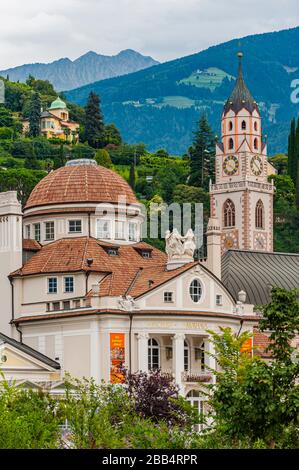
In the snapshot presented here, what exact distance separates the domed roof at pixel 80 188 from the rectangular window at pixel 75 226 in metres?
1.41

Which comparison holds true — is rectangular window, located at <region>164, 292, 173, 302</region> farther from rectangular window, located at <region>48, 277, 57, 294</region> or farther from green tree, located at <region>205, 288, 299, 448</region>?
green tree, located at <region>205, 288, 299, 448</region>

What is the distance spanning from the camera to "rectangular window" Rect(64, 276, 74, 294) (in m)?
115

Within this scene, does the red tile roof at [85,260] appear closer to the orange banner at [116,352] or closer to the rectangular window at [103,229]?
the rectangular window at [103,229]

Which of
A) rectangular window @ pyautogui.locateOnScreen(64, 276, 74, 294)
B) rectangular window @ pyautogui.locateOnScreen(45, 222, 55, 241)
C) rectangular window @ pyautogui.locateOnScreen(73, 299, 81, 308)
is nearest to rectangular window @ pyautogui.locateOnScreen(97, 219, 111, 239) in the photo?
rectangular window @ pyautogui.locateOnScreen(45, 222, 55, 241)

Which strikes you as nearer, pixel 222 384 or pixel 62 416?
pixel 222 384

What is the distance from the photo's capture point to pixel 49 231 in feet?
394

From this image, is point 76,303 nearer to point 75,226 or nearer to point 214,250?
point 75,226

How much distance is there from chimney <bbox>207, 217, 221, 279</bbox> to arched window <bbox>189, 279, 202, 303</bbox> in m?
11.7

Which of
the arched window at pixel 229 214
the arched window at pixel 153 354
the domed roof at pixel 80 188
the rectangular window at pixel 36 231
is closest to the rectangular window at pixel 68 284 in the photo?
the domed roof at pixel 80 188

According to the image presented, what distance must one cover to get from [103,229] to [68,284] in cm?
622
